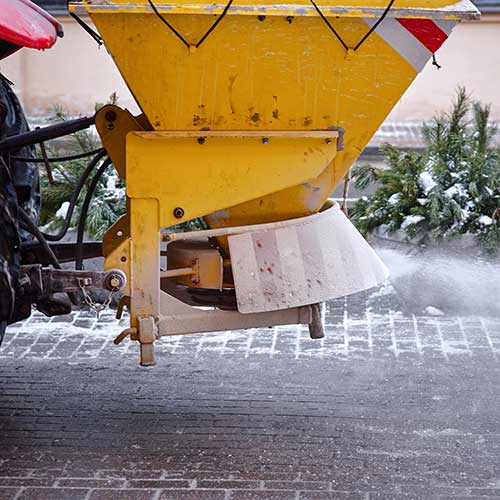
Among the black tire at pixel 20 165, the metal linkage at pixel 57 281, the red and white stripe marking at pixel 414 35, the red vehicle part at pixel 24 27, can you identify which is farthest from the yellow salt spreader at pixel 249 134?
the black tire at pixel 20 165

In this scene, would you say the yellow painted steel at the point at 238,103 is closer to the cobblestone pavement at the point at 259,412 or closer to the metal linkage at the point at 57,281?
the metal linkage at the point at 57,281

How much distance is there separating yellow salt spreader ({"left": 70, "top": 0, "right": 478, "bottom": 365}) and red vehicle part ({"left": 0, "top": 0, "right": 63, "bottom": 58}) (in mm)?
307

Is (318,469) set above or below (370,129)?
below

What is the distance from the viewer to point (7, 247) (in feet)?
14.2

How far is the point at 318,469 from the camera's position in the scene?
4113mm

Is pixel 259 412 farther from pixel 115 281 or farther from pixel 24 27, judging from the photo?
pixel 24 27

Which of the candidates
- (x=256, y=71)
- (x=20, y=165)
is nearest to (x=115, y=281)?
(x=256, y=71)

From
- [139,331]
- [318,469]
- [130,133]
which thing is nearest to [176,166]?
[130,133]

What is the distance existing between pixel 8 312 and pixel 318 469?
1.32 metres

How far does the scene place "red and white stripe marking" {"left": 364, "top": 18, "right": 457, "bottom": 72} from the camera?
3982 mm

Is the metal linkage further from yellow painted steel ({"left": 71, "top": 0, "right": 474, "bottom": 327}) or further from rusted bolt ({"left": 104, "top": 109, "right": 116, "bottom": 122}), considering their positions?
rusted bolt ({"left": 104, "top": 109, "right": 116, "bottom": 122})

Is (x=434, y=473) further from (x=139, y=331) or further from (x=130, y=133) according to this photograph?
(x=130, y=133)

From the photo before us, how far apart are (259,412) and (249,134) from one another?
1.27 meters

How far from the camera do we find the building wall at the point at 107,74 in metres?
13.5
